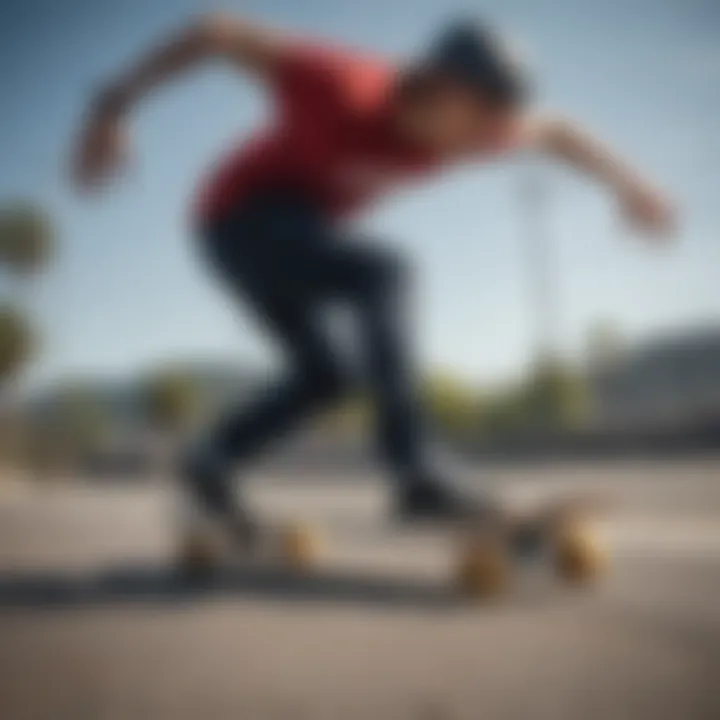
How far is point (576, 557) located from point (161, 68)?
1.39m

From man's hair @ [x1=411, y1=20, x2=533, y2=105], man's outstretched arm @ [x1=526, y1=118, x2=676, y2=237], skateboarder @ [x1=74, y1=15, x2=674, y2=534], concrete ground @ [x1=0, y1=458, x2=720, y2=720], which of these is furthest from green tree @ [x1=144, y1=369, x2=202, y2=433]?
man's outstretched arm @ [x1=526, y1=118, x2=676, y2=237]

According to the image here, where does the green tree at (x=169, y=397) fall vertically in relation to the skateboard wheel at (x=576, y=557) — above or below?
above

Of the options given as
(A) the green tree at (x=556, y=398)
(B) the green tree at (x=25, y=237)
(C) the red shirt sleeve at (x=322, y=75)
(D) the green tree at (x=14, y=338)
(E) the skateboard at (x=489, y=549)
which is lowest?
(E) the skateboard at (x=489, y=549)

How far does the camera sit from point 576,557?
4.91 feet

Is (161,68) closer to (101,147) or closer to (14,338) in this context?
(101,147)

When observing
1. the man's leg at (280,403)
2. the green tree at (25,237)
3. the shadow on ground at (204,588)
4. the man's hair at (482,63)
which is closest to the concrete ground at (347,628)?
the shadow on ground at (204,588)

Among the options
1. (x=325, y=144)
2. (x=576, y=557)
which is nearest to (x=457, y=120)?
(x=325, y=144)

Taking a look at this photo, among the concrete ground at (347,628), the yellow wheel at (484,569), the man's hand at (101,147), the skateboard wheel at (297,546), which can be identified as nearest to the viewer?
the concrete ground at (347,628)

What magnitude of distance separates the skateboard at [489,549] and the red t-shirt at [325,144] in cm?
77

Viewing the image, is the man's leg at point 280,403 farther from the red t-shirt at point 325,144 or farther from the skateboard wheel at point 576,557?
the skateboard wheel at point 576,557

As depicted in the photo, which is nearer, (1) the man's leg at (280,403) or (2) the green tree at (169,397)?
(2) the green tree at (169,397)

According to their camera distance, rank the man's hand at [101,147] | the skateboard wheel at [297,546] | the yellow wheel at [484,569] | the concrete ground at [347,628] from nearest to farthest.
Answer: the concrete ground at [347,628], the yellow wheel at [484,569], the man's hand at [101,147], the skateboard wheel at [297,546]

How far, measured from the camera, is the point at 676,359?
179 centimetres

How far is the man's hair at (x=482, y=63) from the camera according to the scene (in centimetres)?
143
